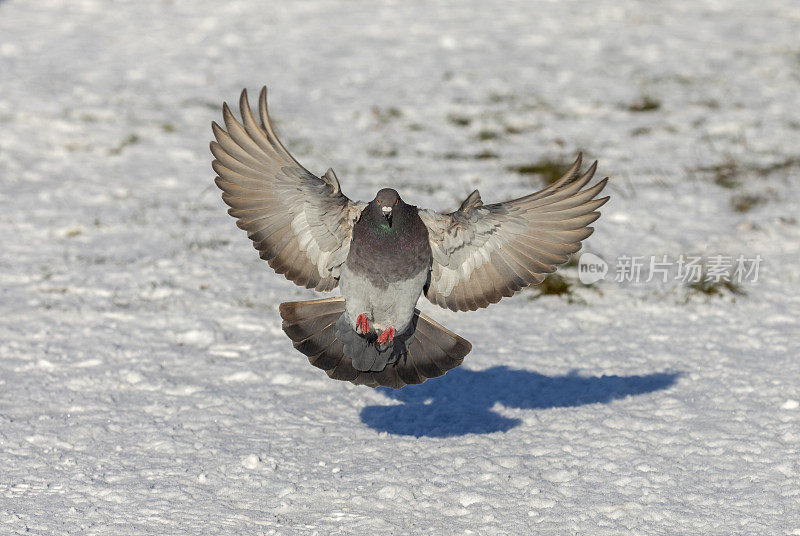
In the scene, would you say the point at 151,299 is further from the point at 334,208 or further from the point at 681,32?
the point at 681,32

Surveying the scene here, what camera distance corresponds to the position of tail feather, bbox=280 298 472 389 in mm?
4988

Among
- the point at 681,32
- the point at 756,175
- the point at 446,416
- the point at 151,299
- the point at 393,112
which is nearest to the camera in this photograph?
the point at 446,416

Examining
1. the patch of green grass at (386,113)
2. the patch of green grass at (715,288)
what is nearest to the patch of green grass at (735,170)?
the patch of green grass at (715,288)

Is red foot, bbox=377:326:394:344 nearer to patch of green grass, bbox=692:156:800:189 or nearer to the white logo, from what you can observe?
the white logo

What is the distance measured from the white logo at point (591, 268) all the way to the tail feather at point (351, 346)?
2940 millimetres

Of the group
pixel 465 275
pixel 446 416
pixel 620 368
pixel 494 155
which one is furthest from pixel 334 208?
pixel 494 155

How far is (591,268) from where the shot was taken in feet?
26.0

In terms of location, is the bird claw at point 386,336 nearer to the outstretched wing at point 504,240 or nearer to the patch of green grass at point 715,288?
the outstretched wing at point 504,240

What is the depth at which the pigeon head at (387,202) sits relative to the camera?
449 cm

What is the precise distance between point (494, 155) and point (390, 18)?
514cm

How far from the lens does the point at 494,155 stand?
1014 centimetres

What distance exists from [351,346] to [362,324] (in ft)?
0.54

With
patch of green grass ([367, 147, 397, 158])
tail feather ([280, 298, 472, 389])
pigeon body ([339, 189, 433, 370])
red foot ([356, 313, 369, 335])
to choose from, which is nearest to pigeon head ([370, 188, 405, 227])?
pigeon body ([339, 189, 433, 370])

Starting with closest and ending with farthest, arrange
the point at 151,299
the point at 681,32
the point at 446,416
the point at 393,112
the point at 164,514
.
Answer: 1. the point at 164,514
2. the point at 446,416
3. the point at 151,299
4. the point at 393,112
5. the point at 681,32
